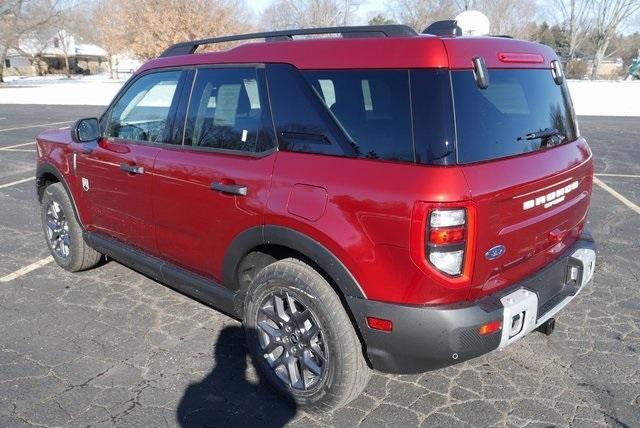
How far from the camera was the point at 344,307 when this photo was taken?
104 inches

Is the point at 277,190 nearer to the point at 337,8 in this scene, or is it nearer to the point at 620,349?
the point at 620,349

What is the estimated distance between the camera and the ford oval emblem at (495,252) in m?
2.41

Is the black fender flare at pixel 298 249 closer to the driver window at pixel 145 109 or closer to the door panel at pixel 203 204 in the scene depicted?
the door panel at pixel 203 204

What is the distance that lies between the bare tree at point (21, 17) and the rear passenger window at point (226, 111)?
4773cm

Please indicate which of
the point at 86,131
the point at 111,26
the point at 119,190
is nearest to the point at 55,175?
the point at 86,131

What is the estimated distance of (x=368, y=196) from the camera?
7.78 ft

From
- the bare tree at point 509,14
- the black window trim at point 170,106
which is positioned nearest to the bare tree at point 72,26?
the bare tree at point 509,14

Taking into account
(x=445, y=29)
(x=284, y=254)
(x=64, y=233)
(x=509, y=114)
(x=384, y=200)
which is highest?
(x=445, y=29)

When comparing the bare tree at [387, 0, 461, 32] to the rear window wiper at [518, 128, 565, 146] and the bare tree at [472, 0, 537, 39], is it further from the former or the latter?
the rear window wiper at [518, 128, 565, 146]

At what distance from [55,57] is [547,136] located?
8430 centimetres

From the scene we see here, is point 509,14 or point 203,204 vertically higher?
point 509,14

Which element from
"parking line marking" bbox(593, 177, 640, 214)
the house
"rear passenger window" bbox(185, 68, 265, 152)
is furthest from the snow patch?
the house

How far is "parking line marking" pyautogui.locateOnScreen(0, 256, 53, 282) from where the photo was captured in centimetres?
461

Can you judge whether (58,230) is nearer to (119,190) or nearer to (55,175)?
(55,175)
